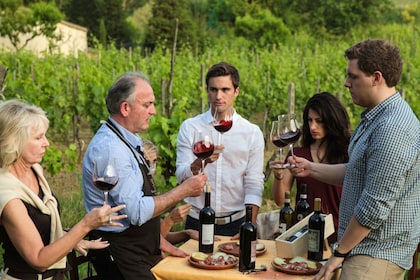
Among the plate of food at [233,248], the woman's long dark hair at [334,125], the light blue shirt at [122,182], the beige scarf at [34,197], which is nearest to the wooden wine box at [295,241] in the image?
the plate of food at [233,248]

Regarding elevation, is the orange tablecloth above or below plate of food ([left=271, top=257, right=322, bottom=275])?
below

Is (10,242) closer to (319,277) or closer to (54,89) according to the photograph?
(319,277)

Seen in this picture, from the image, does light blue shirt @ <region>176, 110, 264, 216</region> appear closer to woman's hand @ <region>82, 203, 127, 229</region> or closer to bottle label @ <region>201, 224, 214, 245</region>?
bottle label @ <region>201, 224, 214, 245</region>

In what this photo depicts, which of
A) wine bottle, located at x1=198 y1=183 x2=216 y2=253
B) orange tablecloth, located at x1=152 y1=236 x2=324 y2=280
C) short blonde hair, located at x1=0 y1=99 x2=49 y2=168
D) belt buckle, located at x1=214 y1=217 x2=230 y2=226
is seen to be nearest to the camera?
short blonde hair, located at x1=0 y1=99 x2=49 y2=168

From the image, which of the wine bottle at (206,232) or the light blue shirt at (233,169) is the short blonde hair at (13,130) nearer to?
the wine bottle at (206,232)

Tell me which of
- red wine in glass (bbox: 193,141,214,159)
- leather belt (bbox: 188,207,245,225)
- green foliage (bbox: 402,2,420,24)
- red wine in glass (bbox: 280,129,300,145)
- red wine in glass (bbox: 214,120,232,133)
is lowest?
leather belt (bbox: 188,207,245,225)

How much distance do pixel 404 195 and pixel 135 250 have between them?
4.71 feet

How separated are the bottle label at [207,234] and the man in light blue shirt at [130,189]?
18cm

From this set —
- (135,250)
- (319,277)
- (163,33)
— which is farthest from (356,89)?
(163,33)

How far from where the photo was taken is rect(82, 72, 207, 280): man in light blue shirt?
307cm

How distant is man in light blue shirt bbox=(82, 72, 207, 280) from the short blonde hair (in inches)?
21.1

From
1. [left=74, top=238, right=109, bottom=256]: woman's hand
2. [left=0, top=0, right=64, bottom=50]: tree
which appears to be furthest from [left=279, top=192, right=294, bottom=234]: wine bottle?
[left=0, top=0, right=64, bottom=50]: tree

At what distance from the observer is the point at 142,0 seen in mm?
59969

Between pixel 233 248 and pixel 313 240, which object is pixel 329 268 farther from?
pixel 233 248
